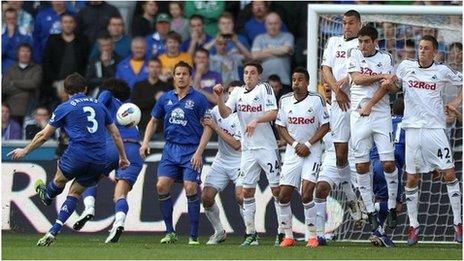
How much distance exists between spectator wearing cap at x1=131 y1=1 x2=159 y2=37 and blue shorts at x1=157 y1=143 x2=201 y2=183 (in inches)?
212

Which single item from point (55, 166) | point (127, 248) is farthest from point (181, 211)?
point (127, 248)

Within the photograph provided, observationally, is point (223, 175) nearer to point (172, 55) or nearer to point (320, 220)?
point (320, 220)

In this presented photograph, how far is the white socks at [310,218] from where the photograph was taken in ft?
55.4

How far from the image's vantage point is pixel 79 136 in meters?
16.3

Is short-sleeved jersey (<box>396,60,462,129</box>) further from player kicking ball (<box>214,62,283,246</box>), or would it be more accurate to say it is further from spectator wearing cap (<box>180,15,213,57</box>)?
spectator wearing cap (<box>180,15,213,57</box>)

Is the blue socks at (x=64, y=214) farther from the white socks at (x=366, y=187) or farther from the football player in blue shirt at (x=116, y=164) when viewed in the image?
the white socks at (x=366, y=187)

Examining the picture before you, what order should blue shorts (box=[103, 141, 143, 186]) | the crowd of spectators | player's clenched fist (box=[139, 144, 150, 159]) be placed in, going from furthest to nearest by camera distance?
the crowd of spectators, blue shorts (box=[103, 141, 143, 186]), player's clenched fist (box=[139, 144, 150, 159])

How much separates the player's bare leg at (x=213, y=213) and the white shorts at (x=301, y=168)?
1179 mm

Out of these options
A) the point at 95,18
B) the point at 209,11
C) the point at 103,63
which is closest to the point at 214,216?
the point at 103,63

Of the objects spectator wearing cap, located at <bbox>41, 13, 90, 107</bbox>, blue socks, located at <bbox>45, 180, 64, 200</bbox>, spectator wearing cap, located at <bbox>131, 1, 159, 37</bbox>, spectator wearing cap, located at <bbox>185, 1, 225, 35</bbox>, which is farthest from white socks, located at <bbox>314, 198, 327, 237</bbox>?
spectator wearing cap, located at <bbox>131, 1, 159, 37</bbox>

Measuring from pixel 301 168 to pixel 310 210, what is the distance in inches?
20.7

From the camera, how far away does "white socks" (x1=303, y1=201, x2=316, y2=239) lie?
16.9 m

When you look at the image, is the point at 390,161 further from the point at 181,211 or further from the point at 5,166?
the point at 5,166

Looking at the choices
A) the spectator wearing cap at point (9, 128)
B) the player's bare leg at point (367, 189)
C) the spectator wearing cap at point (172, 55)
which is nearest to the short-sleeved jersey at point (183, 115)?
the player's bare leg at point (367, 189)
